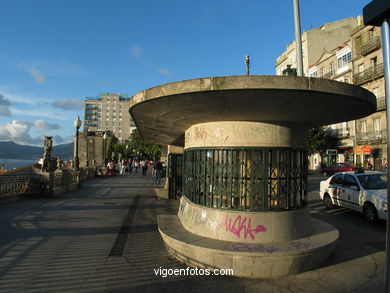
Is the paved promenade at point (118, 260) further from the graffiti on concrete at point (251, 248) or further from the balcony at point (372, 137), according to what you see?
the balcony at point (372, 137)

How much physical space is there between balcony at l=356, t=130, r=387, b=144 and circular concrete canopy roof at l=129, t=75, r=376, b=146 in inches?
1138

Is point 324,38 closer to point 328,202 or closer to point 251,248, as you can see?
point 328,202

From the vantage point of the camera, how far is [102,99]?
134250 millimetres

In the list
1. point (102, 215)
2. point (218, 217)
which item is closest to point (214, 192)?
point (218, 217)

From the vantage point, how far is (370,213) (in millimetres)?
7969

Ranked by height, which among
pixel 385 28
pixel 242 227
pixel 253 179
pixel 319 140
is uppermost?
pixel 319 140

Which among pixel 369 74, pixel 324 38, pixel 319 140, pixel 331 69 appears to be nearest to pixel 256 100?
pixel 369 74

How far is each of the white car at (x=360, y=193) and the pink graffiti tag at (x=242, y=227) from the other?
496 centimetres

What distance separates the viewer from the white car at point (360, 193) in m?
7.71

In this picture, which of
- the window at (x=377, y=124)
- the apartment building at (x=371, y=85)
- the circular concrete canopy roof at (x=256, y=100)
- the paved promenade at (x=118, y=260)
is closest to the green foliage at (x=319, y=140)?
the apartment building at (x=371, y=85)

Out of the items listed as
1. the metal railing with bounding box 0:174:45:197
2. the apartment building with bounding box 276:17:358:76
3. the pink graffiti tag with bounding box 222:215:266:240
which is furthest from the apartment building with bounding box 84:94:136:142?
the pink graffiti tag with bounding box 222:215:266:240

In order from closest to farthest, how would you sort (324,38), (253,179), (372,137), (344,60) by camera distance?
(253,179), (372,137), (344,60), (324,38)

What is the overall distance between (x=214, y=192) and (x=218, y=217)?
47 cm

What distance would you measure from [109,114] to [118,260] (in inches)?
5353
